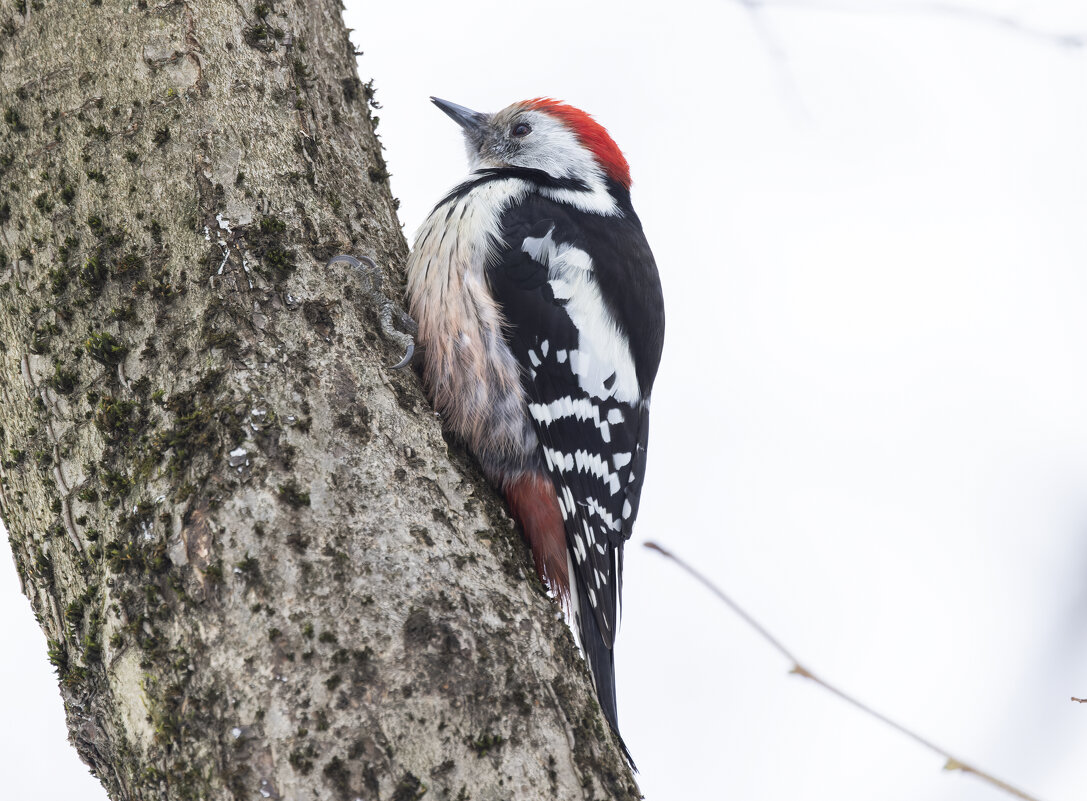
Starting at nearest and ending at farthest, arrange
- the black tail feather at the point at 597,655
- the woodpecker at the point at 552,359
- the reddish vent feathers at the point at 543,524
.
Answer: the black tail feather at the point at 597,655 < the reddish vent feathers at the point at 543,524 < the woodpecker at the point at 552,359

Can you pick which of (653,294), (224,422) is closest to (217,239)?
(224,422)

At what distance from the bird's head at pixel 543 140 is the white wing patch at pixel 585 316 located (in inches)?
28.4

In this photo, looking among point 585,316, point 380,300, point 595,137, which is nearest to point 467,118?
point 595,137

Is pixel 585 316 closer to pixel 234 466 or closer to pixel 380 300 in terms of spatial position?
pixel 380 300

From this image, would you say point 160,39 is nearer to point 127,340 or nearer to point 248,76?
point 248,76

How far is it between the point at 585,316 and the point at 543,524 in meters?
0.64

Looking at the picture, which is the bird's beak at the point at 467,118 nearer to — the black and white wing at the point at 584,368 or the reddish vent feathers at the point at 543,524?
the black and white wing at the point at 584,368

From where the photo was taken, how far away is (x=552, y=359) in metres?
2.47

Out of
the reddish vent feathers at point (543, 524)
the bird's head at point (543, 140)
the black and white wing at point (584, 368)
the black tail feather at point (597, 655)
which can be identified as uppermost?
the bird's head at point (543, 140)

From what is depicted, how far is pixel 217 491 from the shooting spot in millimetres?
1552

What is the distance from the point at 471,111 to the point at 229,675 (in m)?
2.66

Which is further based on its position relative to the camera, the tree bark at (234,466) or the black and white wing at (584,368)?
the black and white wing at (584,368)

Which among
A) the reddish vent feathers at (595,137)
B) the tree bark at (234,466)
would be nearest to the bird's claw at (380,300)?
the tree bark at (234,466)

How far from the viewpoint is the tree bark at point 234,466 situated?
4.51ft
